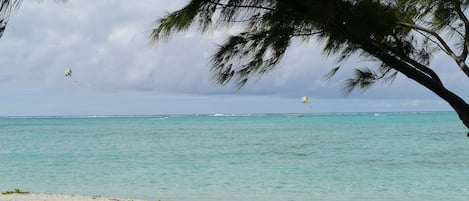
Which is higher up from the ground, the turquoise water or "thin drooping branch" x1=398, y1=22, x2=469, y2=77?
"thin drooping branch" x1=398, y1=22, x2=469, y2=77

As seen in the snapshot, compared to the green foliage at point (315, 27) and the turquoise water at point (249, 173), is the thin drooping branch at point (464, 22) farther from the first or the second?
the turquoise water at point (249, 173)

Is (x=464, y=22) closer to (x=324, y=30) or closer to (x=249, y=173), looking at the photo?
(x=324, y=30)

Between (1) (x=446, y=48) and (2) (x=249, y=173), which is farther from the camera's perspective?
(2) (x=249, y=173)

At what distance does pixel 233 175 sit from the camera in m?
14.5

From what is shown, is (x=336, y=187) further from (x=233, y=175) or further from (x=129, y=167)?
(x=129, y=167)

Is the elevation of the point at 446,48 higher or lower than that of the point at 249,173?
higher

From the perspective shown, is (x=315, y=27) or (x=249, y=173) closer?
(x=315, y=27)

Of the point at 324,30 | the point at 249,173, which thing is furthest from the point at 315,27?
the point at 249,173

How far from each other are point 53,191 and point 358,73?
9296mm

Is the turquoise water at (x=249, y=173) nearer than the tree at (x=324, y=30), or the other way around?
the tree at (x=324, y=30)

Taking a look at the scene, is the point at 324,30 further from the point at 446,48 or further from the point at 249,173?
the point at 249,173

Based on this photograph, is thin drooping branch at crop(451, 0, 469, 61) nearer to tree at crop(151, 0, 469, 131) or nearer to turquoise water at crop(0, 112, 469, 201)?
tree at crop(151, 0, 469, 131)

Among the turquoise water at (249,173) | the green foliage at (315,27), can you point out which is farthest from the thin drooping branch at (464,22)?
A: the turquoise water at (249,173)

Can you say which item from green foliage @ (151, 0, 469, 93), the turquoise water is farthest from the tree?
the turquoise water
